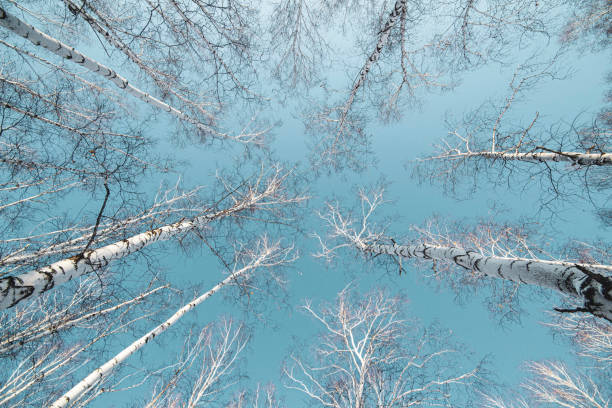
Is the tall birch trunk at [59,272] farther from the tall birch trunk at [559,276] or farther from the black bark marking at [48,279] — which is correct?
the tall birch trunk at [559,276]

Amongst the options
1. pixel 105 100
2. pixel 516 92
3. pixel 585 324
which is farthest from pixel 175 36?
pixel 585 324

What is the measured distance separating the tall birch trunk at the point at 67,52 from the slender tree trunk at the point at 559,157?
23.1ft

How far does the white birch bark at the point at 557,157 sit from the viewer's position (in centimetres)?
353

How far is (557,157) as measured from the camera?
405cm

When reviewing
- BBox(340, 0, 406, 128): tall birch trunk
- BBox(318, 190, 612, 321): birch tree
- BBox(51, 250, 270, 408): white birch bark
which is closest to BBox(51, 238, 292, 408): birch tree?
BBox(51, 250, 270, 408): white birch bark

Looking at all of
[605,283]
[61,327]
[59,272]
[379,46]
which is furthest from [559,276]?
[61,327]

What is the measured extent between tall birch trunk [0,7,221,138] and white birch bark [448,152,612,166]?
7.05 meters

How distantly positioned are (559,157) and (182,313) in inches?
332

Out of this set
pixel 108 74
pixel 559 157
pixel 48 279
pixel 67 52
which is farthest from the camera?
pixel 559 157

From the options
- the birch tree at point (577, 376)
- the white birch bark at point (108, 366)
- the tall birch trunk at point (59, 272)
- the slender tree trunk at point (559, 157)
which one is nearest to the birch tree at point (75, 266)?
the tall birch trunk at point (59, 272)

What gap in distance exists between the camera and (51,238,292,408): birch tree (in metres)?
3.54

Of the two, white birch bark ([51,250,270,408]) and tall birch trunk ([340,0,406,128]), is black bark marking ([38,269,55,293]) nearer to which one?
white birch bark ([51,250,270,408])

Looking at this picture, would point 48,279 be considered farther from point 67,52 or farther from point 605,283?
point 605,283

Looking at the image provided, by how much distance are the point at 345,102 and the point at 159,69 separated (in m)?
3.88
